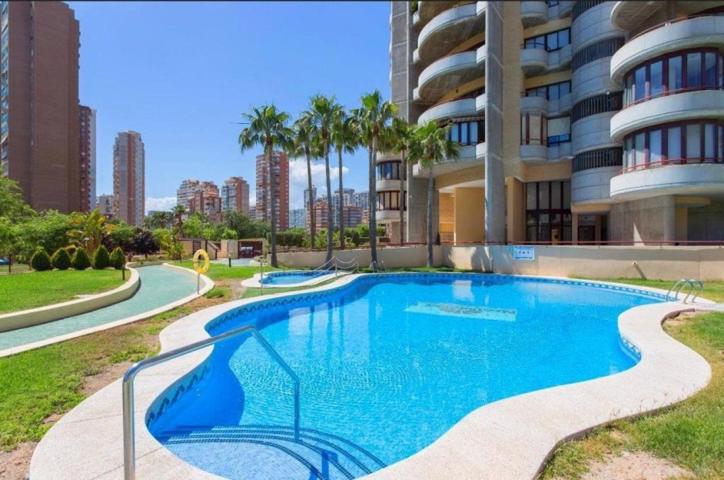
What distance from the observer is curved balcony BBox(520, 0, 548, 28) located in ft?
93.1

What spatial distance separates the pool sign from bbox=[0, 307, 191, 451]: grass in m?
21.2

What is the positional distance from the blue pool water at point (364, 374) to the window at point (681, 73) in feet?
38.0

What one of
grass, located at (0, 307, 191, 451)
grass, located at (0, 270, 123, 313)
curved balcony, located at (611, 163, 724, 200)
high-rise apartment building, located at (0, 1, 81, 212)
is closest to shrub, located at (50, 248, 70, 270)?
grass, located at (0, 270, 123, 313)

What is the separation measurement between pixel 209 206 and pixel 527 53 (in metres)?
95.8

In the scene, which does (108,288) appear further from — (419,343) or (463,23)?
(463,23)

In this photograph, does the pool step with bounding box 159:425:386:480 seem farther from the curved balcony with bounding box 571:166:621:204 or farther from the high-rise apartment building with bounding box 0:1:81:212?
the high-rise apartment building with bounding box 0:1:81:212

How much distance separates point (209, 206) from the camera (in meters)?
106

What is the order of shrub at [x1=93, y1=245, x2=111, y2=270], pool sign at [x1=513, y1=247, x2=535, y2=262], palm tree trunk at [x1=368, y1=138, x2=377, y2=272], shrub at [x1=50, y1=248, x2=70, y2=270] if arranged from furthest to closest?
palm tree trunk at [x1=368, y1=138, x2=377, y2=272]
pool sign at [x1=513, y1=247, x2=535, y2=262]
shrub at [x1=93, y1=245, x2=111, y2=270]
shrub at [x1=50, y1=248, x2=70, y2=270]

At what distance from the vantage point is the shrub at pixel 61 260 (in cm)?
2205

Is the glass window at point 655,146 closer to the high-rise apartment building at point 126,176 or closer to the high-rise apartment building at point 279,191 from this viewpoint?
the high-rise apartment building at point 279,191

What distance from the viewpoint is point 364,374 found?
7617 millimetres

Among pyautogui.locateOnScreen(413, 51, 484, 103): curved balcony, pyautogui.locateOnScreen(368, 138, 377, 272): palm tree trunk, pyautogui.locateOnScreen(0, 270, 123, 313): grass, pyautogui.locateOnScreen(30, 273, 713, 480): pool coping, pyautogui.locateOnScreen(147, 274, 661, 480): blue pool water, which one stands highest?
pyautogui.locateOnScreen(413, 51, 484, 103): curved balcony

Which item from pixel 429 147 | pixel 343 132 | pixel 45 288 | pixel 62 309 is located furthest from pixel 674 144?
pixel 45 288

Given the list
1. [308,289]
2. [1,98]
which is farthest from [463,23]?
[1,98]
